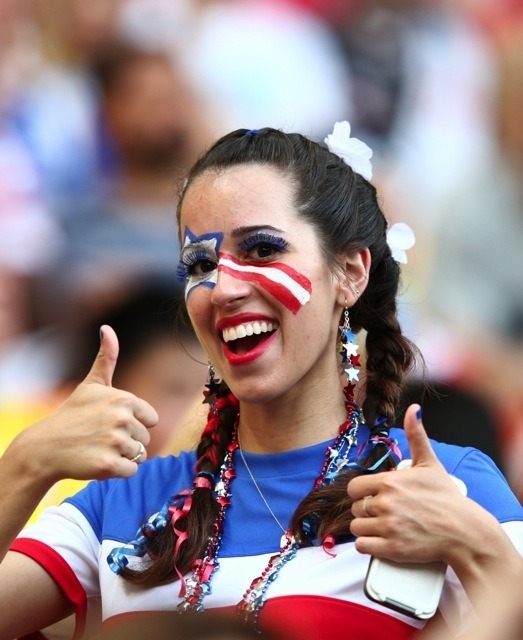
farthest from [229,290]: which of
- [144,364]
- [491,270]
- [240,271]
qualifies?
[491,270]

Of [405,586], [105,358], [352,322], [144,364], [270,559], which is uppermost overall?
Result: [144,364]

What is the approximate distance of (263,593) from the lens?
2.24 metres

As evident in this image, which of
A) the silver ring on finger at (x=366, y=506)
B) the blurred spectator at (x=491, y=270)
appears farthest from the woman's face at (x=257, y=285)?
the blurred spectator at (x=491, y=270)

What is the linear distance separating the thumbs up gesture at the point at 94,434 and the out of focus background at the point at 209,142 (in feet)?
6.25

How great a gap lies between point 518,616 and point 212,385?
4.51 ft

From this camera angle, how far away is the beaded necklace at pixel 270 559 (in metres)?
2.25

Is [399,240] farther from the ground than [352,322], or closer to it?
farther from the ground

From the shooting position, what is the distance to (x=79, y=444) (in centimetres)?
213

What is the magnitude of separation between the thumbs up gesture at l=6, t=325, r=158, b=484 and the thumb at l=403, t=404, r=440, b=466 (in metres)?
0.48

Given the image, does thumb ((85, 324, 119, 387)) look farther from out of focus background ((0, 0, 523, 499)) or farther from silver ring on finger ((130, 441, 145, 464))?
out of focus background ((0, 0, 523, 499))

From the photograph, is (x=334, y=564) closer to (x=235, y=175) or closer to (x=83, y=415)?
(x=83, y=415)

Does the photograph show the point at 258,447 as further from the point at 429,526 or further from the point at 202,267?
the point at 429,526

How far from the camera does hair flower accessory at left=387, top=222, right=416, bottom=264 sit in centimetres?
276

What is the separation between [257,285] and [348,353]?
30cm
